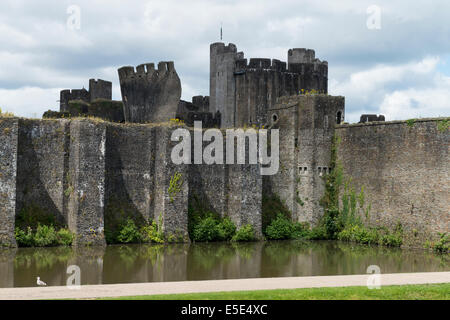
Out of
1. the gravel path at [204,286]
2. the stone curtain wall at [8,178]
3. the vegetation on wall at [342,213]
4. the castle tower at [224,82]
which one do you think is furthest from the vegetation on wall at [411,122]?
the stone curtain wall at [8,178]

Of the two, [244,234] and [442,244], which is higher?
[244,234]

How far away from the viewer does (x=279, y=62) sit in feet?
130

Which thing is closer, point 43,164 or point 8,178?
point 8,178

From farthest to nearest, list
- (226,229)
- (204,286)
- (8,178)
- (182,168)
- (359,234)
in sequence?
(359,234) < (226,229) < (182,168) < (8,178) < (204,286)

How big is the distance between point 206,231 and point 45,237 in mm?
6647

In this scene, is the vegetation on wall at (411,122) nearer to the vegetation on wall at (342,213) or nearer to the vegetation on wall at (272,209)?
the vegetation on wall at (342,213)

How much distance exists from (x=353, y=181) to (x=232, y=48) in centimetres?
1426

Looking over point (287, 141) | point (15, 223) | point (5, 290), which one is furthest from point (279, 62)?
point (5, 290)

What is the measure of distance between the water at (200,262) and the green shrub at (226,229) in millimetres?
1053

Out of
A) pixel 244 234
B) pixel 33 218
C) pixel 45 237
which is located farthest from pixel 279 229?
pixel 33 218

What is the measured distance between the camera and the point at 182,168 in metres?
27.2

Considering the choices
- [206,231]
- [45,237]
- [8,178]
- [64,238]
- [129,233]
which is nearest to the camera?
[8,178]

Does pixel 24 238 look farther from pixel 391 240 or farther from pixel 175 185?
pixel 391 240

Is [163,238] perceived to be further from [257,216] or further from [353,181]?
[353,181]
